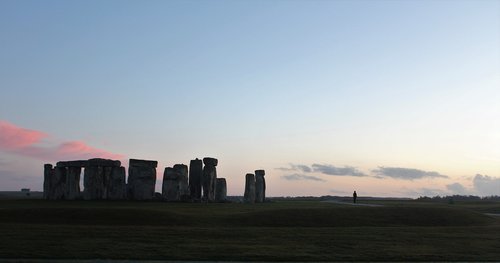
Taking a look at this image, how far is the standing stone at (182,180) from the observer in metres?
45.9

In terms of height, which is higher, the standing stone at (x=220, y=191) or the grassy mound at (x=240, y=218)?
the standing stone at (x=220, y=191)

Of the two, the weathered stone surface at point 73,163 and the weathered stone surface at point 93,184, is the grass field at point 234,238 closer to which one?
the weathered stone surface at point 93,184

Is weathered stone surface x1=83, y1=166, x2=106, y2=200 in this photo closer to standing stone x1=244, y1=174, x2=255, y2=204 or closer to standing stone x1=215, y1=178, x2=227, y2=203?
standing stone x1=215, y1=178, x2=227, y2=203

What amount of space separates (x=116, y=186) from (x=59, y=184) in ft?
19.3

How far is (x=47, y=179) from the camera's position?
48531 millimetres

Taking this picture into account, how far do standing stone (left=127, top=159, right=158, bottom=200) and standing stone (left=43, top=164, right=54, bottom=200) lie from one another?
7943mm

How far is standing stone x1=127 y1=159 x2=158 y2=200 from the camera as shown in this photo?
44625mm

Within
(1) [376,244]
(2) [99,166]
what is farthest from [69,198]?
(1) [376,244]

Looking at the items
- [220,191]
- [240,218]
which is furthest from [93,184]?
[240,218]

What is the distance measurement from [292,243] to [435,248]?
5.17m

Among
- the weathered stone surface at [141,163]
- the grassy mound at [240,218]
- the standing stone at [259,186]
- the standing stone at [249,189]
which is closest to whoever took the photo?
the grassy mound at [240,218]

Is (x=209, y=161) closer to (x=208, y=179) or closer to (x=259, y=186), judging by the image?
(x=208, y=179)

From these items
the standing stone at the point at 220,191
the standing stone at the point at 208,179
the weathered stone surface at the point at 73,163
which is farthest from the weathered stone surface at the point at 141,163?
the standing stone at the point at 220,191

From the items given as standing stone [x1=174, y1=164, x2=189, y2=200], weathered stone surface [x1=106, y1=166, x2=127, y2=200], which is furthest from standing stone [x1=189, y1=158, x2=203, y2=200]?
weathered stone surface [x1=106, y1=166, x2=127, y2=200]
